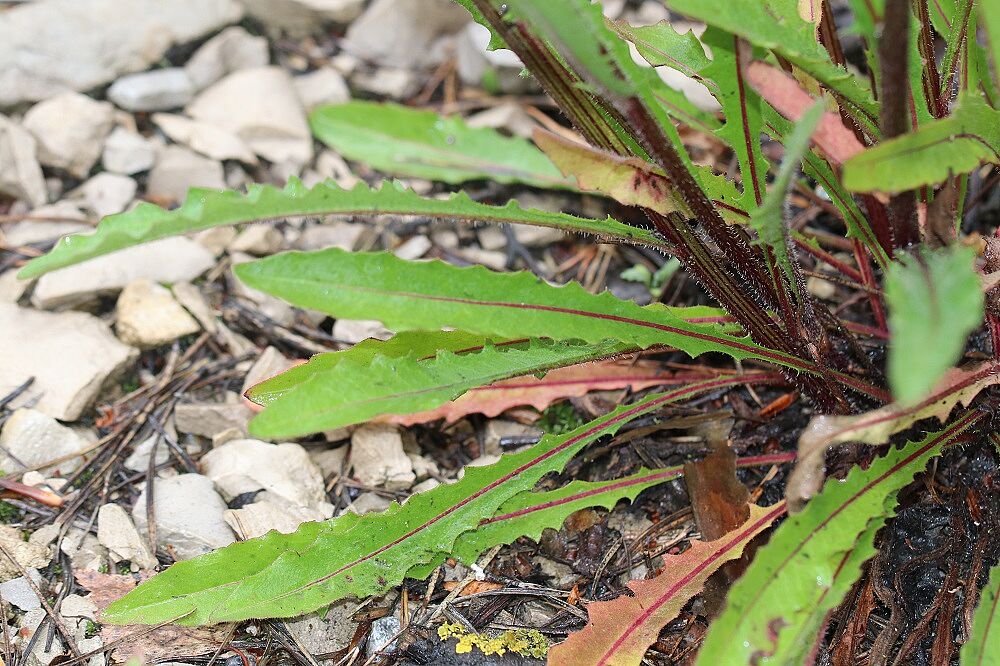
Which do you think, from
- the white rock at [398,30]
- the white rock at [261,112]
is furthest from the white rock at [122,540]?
the white rock at [398,30]

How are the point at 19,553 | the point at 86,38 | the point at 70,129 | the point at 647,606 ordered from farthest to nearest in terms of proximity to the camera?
the point at 86,38 → the point at 70,129 → the point at 19,553 → the point at 647,606

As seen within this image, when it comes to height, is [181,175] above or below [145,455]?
above

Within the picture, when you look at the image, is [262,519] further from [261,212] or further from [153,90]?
[153,90]

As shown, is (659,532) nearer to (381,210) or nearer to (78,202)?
(381,210)

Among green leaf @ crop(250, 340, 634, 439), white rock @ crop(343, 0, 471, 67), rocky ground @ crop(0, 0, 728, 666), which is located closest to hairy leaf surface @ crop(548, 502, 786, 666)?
rocky ground @ crop(0, 0, 728, 666)

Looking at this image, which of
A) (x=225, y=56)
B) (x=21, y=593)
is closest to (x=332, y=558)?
(x=21, y=593)

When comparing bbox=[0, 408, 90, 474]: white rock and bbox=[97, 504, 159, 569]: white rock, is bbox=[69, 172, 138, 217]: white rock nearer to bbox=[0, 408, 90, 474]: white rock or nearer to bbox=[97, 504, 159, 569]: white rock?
bbox=[0, 408, 90, 474]: white rock

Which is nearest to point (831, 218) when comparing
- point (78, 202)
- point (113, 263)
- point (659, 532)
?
point (659, 532)
